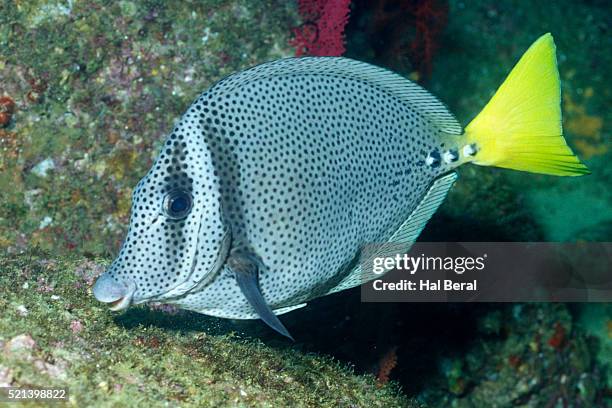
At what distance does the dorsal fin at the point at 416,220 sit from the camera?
9.32 ft

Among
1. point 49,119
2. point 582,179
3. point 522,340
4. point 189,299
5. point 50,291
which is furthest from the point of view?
point 582,179

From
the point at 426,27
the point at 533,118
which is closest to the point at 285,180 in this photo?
the point at 533,118

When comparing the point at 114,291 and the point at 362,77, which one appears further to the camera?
the point at 362,77

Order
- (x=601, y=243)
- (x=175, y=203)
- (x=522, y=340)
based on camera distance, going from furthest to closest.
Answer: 1. (x=601, y=243)
2. (x=522, y=340)
3. (x=175, y=203)

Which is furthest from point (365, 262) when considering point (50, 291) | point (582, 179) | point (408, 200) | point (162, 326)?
point (582, 179)

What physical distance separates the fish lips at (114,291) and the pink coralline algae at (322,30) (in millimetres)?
2710

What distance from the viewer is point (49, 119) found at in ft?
12.9

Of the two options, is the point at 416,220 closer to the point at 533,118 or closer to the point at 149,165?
the point at 533,118

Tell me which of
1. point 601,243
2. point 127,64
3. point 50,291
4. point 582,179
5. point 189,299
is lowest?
point 50,291

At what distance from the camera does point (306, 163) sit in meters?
2.39

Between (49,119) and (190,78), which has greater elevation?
(190,78)

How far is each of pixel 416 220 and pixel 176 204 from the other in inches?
54.9

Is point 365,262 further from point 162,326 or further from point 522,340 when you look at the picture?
point 522,340

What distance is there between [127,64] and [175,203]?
232cm
